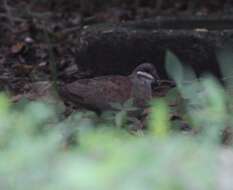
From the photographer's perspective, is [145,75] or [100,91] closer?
[100,91]

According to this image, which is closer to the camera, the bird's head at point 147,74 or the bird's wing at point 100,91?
the bird's wing at point 100,91

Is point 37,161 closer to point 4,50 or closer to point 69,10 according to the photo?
point 4,50

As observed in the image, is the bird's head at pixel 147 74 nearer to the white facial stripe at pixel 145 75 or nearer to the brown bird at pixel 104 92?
the white facial stripe at pixel 145 75

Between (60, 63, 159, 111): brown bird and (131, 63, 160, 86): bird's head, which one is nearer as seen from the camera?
(60, 63, 159, 111): brown bird

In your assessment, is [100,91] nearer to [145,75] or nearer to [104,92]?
[104,92]

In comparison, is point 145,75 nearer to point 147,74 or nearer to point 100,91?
point 147,74

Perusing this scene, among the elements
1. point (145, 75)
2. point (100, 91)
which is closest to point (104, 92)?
point (100, 91)

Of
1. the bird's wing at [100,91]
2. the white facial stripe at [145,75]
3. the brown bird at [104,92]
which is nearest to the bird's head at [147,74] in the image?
the white facial stripe at [145,75]

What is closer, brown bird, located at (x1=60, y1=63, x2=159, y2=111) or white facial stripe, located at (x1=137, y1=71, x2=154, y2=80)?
brown bird, located at (x1=60, y1=63, x2=159, y2=111)

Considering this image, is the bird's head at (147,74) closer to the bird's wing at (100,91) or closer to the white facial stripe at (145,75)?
the white facial stripe at (145,75)

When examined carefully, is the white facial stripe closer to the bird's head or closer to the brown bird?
the bird's head

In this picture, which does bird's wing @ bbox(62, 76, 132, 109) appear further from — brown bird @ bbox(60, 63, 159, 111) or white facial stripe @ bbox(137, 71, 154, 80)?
white facial stripe @ bbox(137, 71, 154, 80)

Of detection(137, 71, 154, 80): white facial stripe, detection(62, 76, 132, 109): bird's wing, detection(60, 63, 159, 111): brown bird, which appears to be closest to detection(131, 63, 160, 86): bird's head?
detection(137, 71, 154, 80): white facial stripe

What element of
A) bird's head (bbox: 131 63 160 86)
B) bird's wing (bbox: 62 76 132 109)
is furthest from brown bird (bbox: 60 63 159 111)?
bird's head (bbox: 131 63 160 86)
